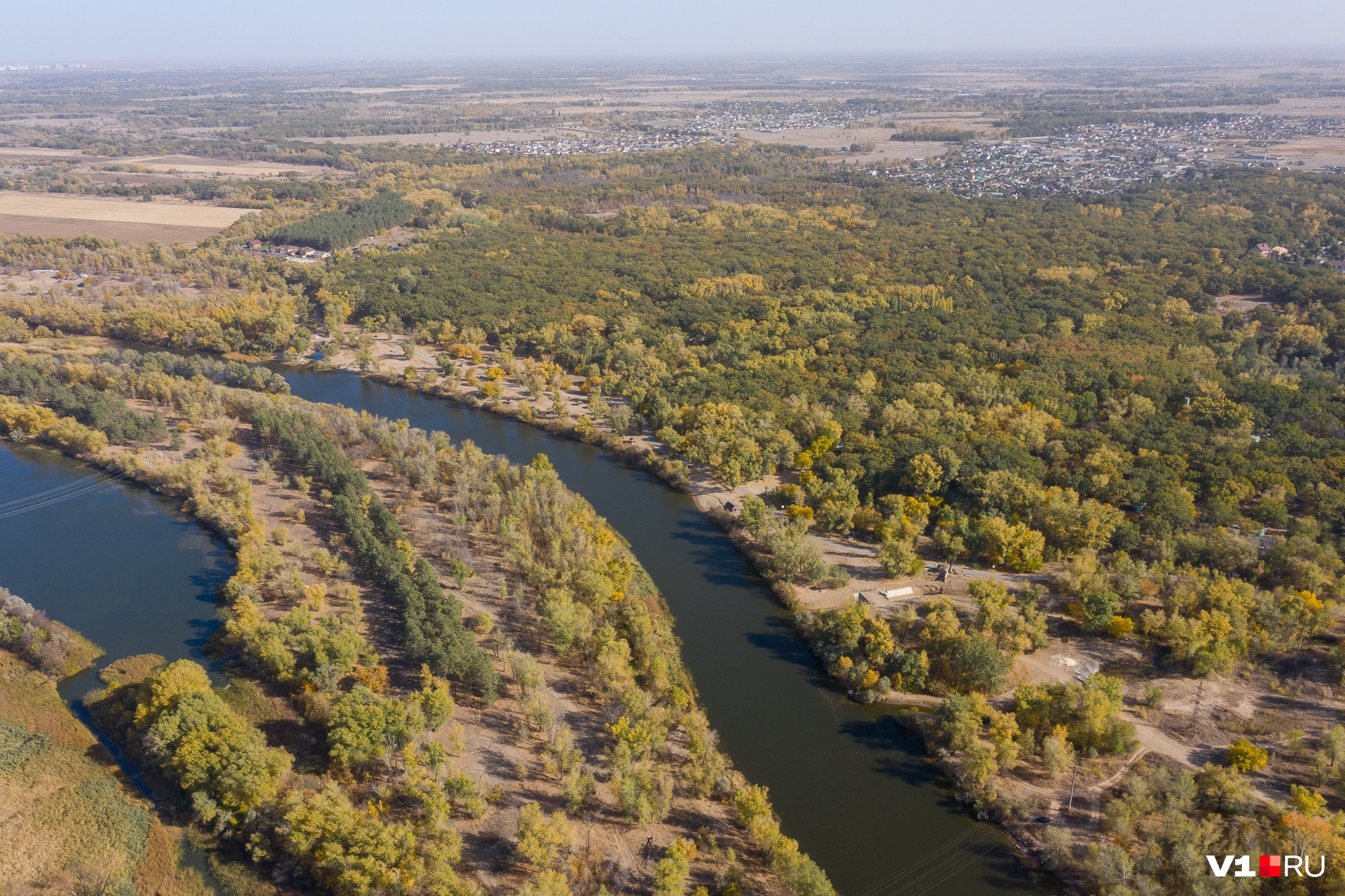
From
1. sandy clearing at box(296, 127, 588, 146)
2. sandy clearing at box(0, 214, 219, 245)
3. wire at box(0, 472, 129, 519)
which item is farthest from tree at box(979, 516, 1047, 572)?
sandy clearing at box(296, 127, 588, 146)

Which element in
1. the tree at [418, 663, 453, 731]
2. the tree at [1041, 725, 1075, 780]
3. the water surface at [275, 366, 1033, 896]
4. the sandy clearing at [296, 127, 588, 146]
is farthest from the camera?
the sandy clearing at [296, 127, 588, 146]

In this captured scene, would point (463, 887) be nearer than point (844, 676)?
Yes

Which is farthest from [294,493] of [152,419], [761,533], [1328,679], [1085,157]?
[1085,157]

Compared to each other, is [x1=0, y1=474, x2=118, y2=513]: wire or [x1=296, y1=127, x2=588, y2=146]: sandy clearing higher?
[x1=296, y1=127, x2=588, y2=146]: sandy clearing

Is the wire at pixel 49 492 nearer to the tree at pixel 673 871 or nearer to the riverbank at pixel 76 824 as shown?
the riverbank at pixel 76 824

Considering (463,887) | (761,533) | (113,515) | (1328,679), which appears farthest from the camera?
(113,515)

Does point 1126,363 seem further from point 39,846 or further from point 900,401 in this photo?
point 39,846

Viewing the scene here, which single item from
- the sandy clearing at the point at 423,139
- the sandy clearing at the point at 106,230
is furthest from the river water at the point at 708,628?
the sandy clearing at the point at 423,139

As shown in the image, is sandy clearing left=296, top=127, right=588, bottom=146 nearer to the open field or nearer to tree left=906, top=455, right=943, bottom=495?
the open field
